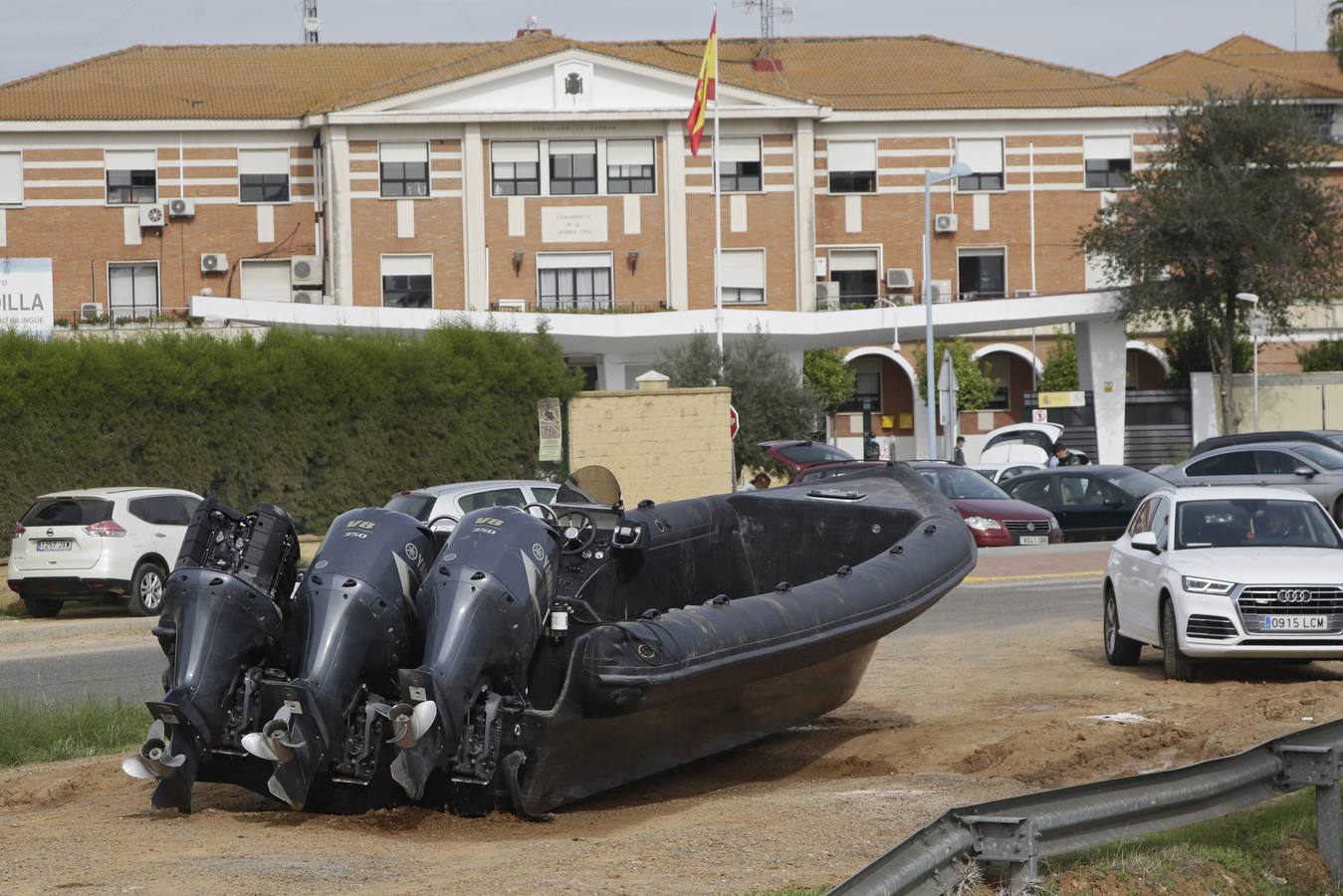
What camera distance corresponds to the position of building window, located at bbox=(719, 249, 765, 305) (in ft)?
191

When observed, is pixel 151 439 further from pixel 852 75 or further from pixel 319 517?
pixel 852 75

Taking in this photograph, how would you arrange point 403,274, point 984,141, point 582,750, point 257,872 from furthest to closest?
1. point 984,141
2. point 403,274
3. point 582,750
4. point 257,872

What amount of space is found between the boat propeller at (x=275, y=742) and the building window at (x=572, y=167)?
165 ft

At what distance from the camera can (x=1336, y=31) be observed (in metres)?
70.4

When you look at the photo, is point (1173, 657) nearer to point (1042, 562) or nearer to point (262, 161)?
point (1042, 562)

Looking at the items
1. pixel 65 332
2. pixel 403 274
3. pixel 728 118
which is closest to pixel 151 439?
pixel 65 332

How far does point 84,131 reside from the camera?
190 feet

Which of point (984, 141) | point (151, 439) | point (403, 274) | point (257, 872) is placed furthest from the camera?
point (984, 141)

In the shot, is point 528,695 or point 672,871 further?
point 528,695

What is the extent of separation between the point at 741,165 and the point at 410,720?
51820 millimetres

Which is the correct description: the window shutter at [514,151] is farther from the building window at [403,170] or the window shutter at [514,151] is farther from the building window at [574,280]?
the building window at [574,280]

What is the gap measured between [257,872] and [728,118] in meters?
52.3

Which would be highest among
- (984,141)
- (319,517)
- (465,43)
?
(465,43)

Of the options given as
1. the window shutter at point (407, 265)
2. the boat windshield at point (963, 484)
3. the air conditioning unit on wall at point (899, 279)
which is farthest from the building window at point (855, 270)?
the boat windshield at point (963, 484)
